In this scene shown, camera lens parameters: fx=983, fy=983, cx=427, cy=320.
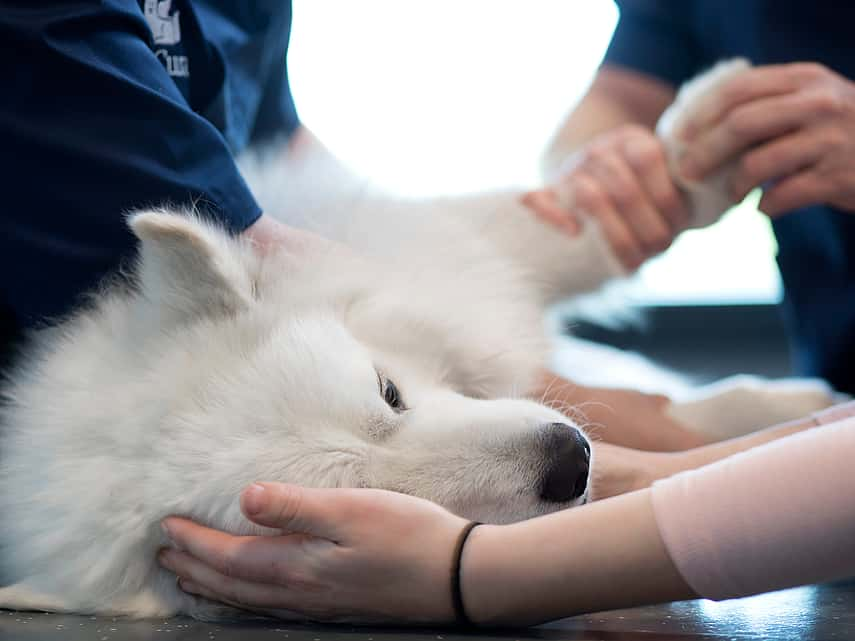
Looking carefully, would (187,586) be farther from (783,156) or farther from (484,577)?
→ (783,156)

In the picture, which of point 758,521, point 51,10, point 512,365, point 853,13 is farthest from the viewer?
point 853,13

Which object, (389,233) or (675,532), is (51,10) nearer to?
(389,233)

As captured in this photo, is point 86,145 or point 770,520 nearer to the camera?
point 770,520

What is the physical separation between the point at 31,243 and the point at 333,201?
49 centimetres

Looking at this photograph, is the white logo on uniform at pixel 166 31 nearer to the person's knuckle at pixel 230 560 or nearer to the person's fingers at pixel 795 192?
the person's knuckle at pixel 230 560

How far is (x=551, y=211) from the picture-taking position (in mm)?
1780

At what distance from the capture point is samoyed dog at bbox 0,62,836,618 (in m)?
1.02

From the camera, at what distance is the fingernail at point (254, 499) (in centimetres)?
91

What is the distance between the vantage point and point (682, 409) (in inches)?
65.0

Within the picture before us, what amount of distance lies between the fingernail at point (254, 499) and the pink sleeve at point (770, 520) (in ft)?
1.18

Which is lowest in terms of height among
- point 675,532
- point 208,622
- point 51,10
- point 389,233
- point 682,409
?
point 682,409

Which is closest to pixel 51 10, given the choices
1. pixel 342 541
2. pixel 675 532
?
pixel 342 541

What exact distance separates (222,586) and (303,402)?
21 cm

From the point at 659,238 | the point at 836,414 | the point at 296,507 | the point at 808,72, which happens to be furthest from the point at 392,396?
the point at 808,72
